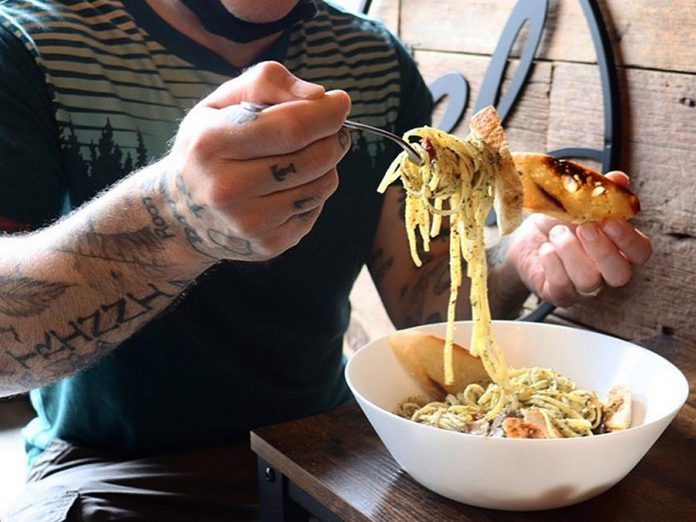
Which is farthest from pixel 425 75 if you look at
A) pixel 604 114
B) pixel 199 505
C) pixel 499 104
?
pixel 199 505

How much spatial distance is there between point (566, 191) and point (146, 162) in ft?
2.04

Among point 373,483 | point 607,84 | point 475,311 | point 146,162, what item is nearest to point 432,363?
point 475,311

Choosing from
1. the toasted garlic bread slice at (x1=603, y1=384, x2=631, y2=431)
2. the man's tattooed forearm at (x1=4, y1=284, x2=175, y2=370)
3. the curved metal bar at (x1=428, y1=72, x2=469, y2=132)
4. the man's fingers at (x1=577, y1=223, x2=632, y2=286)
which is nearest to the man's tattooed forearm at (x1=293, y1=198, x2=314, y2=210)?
the man's tattooed forearm at (x1=4, y1=284, x2=175, y2=370)

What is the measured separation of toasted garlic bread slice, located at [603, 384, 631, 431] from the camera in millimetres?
977

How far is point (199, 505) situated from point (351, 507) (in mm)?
514

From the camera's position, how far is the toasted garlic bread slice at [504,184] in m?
1.04

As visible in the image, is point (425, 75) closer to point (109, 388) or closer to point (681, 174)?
point (681, 174)

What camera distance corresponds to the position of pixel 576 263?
1.31 metres

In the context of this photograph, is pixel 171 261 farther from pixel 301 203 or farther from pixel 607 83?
pixel 607 83

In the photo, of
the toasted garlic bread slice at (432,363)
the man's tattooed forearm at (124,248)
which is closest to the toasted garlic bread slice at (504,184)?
the toasted garlic bread slice at (432,363)

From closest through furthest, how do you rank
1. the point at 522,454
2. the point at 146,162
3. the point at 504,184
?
1. the point at 522,454
2. the point at 504,184
3. the point at 146,162

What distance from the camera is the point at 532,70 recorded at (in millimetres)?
1676

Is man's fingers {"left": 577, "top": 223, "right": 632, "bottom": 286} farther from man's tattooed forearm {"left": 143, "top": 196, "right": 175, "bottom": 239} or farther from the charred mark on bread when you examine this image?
man's tattooed forearm {"left": 143, "top": 196, "right": 175, "bottom": 239}

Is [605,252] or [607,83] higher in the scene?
[607,83]
